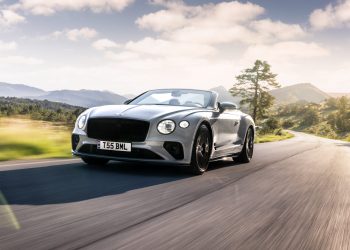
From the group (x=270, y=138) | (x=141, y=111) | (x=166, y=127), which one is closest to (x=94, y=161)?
(x=141, y=111)

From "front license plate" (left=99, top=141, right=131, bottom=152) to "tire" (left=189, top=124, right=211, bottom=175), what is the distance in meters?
0.93

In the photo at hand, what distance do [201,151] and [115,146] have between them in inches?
51.6

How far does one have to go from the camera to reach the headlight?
22.9ft

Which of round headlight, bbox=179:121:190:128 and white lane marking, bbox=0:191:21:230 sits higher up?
round headlight, bbox=179:121:190:128

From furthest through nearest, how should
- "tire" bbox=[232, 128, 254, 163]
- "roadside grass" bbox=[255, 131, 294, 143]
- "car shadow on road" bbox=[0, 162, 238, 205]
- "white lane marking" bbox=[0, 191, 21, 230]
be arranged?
"roadside grass" bbox=[255, 131, 294, 143]
"tire" bbox=[232, 128, 254, 163]
"car shadow on road" bbox=[0, 162, 238, 205]
"white lane marking" bbox=[0, 191, 21, 230]

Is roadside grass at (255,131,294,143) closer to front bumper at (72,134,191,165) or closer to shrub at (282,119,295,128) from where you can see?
front bumper at (72,134,191,165)

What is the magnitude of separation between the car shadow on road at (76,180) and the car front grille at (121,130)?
48 centimetres

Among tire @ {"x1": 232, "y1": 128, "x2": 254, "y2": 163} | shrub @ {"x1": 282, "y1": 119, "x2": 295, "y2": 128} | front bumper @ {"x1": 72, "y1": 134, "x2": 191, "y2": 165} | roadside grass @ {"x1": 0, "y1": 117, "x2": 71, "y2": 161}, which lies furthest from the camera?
shrub @ {"x1": 282, "y1": 119, "x2": 295, "y2": 128}

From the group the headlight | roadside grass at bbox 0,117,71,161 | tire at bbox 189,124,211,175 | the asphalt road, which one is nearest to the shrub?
roadside grass at bbox 0,117,71,161

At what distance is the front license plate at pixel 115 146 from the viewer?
22.6ft

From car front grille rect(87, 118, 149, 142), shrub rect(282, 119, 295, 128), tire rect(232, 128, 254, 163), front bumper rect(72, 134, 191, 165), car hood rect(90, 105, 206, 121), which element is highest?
car hood rect(90, 105, 206, 121)

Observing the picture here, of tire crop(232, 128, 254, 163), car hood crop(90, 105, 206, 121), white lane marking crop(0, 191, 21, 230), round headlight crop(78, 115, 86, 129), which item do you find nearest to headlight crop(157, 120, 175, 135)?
car hood crop(90, 105, 206, 121)

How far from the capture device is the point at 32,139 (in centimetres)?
1120

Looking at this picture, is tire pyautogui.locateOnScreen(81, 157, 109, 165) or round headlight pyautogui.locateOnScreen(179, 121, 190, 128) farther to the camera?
tire pyautogui.locateOnScreen(81, 157, 109, 165)
